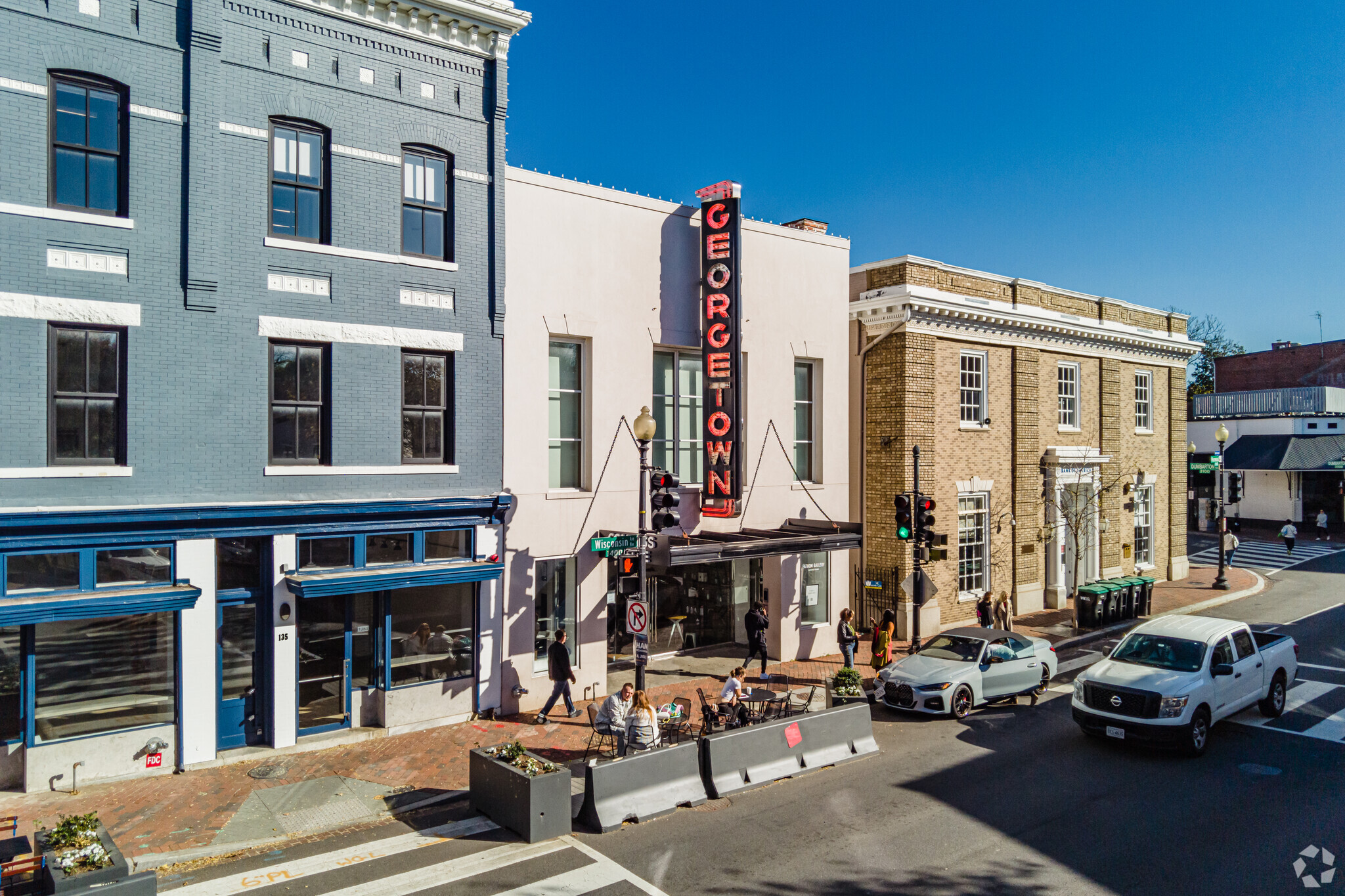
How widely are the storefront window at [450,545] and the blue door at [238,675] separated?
2969mm

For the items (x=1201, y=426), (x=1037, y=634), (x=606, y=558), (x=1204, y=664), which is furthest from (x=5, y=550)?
(x=1201, y=426)

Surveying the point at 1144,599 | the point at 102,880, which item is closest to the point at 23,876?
the point at 102,880

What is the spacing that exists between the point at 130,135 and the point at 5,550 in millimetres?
6211

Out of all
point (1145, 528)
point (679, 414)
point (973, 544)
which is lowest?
point (1145, 528)

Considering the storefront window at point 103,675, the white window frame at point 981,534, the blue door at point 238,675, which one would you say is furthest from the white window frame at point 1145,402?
the storefront window at point 103,675

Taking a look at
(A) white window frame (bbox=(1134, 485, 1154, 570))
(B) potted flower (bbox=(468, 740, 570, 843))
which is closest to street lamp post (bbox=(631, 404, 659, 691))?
(B) potted flower (bbox=(468, 740, 570, 843))

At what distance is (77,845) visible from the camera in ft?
27.4

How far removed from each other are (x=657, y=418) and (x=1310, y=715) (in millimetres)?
13400

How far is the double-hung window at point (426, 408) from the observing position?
15367 mm

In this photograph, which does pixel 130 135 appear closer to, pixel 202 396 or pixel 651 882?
pixel 202 396

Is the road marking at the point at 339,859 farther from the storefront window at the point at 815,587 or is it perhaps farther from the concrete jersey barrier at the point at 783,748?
the storefront window at the point at 815,587

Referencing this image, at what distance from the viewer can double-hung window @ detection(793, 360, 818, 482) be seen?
821 inches

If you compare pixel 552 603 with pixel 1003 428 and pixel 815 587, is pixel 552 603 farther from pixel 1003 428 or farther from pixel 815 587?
pixel 1003 428

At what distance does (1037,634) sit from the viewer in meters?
22.9
